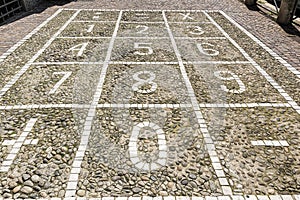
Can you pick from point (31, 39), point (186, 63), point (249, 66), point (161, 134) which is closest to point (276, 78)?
point (249, 66)

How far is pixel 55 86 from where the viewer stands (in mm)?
6895

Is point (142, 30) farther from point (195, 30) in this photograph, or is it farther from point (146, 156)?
point (146, 156)

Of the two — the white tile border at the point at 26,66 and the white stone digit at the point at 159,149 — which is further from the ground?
the white tile border at the point at 26,66

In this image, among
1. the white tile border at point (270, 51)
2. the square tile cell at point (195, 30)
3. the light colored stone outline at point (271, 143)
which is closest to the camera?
the light colored stone outline at point (271, 143)

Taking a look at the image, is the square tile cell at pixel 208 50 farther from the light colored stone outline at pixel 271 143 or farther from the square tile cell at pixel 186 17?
the light colored stone outline at pixel 271 143

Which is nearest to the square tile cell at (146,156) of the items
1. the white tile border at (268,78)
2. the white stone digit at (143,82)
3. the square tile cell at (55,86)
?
the white stone digit at (143,82)

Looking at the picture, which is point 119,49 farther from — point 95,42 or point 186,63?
point 186,63

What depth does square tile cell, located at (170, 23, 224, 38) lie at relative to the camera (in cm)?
1072

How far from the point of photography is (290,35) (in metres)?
10.8

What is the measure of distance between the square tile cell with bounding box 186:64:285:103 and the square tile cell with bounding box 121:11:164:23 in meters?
5.48

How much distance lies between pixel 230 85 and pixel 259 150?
2.55 m

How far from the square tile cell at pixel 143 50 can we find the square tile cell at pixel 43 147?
134 inches

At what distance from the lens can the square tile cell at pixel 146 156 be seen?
4180mm

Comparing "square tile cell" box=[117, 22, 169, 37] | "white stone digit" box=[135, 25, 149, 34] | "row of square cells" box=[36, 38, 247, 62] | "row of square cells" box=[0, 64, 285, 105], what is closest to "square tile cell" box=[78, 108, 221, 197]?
"row of square cells" box=[0, 64, 285, 105]
